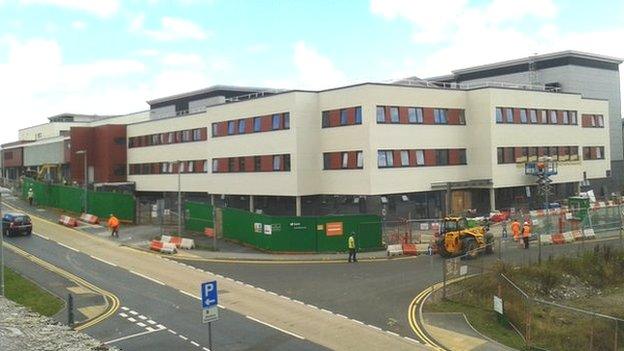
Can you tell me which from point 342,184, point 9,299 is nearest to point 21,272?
point 9,299

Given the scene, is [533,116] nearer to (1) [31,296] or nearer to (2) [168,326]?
(2) [168,326]

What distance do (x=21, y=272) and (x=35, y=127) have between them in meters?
92.3

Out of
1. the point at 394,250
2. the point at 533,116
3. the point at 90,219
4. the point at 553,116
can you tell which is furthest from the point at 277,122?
the point at 553,116

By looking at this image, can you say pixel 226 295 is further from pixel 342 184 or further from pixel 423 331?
pixel 342 184

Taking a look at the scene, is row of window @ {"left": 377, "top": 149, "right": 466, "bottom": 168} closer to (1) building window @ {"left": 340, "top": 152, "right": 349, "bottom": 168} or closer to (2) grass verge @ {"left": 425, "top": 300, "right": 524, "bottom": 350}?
(1) building window @ {"left": 340, "top": 152, "right": 349, "bottom": 168}

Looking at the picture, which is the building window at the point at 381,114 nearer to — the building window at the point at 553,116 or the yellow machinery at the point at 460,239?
the yellow machinery at the point at 460,239

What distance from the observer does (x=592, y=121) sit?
6475 cm

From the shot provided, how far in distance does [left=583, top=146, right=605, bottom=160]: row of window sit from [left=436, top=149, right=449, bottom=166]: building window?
818 inches

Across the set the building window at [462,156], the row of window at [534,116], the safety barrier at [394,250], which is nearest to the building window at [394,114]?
the building window at [462,156]

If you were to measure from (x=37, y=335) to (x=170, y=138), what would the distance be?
50197mm

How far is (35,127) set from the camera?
4466 inches

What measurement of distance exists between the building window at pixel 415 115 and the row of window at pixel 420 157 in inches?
99.0

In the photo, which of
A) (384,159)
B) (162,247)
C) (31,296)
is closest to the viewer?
(31,296)

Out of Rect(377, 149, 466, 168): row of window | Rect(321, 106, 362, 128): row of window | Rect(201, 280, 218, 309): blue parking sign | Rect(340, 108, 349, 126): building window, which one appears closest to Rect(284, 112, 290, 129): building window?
Rect(321, 106, 362, 128): row of window
